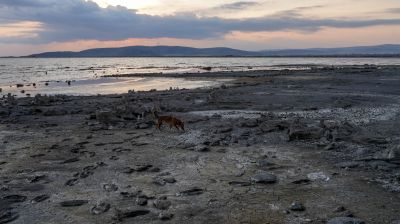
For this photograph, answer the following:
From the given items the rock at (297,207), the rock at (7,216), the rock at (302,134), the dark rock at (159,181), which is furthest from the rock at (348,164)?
the rock at (7,216)

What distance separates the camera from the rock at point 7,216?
28.4ft

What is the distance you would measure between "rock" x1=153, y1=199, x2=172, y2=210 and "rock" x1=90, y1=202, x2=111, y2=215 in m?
0.94

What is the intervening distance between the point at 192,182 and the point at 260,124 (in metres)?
7.61

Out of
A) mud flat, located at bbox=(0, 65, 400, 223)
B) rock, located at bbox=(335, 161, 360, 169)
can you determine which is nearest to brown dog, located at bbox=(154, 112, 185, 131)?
mud flat, located at bbox=(0, 65, 400, 223)

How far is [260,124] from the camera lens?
59.0 ft

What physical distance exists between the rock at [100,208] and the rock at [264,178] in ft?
11.5

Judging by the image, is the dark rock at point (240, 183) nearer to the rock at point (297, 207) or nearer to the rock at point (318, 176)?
the rock at point (318, 176)

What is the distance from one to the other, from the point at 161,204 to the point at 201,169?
3014 millimetres

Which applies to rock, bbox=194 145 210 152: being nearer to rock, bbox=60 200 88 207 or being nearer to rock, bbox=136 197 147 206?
rock, bbox=136 197 147 206

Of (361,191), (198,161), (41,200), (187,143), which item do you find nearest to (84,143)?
(187,143)

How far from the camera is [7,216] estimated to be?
8.84 meters

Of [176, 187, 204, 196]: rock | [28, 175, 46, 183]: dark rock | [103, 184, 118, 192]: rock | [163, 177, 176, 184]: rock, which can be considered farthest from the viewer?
[28, 175, 46, 183]: dark rock

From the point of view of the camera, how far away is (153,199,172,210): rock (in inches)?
358

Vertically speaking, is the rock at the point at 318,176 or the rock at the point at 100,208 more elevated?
the rock at the point at 100,208
